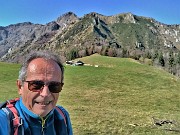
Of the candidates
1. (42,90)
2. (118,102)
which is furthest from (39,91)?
(118,102)

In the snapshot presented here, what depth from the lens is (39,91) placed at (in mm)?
2625

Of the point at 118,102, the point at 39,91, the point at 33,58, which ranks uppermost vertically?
the point at 33,58

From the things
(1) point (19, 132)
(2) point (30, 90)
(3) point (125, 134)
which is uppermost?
(2) point (30, 90)

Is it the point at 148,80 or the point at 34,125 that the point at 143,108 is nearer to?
the point at 148,80

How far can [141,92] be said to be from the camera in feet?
94.7

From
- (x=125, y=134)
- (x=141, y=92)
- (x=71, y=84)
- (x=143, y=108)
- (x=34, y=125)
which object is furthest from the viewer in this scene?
(x=71, y=84)

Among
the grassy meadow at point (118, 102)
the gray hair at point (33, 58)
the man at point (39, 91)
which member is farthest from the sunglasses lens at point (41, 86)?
the grassy meadow at point (118, 102)

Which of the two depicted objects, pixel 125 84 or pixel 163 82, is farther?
pixel 163 82

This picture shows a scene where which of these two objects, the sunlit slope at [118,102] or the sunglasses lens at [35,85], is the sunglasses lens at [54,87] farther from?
the sunlit slope at [118,102]

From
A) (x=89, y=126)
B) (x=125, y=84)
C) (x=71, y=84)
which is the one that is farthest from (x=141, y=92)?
(x=89, y=126)

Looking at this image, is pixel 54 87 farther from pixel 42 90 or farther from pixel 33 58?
pixel 33 58

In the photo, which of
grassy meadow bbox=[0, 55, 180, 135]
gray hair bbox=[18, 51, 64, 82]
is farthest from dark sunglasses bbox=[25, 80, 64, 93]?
grassy meadow bbox=[0, 55, 180, 135]

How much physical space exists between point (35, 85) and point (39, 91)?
58mm

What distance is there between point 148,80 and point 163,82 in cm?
175
